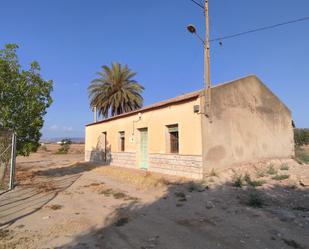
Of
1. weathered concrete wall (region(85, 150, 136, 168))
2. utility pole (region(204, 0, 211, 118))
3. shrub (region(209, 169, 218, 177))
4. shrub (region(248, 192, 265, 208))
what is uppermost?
utility pole (region(204, 0, 211, 118))

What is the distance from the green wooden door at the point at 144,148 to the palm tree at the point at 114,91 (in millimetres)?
12916

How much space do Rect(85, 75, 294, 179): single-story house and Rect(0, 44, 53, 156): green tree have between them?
5.88 metres

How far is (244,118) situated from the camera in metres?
13.7

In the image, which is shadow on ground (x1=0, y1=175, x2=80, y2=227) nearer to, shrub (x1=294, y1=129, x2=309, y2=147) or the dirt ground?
the dirt ground

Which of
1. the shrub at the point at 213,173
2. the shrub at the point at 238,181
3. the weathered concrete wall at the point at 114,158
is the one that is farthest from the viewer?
the weathered concrete wall at the point at 114,158

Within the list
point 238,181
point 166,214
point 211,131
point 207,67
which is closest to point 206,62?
point 207,67

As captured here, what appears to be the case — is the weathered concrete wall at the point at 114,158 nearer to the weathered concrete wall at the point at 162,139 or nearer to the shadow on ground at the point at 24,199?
the weathered concrete wall at the point at 162,139

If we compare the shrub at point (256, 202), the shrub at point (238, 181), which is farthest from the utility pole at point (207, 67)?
the shrub at point (256, 202)

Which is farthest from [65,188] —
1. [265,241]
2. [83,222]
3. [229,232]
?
[265,241]

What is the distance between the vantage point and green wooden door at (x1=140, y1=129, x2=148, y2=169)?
54.0 feet

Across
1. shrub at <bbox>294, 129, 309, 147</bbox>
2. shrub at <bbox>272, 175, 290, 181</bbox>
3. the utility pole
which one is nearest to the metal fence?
the utility pole

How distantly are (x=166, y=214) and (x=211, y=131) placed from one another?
5764mm

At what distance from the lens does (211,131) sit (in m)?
12.1

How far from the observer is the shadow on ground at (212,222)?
199 inches
